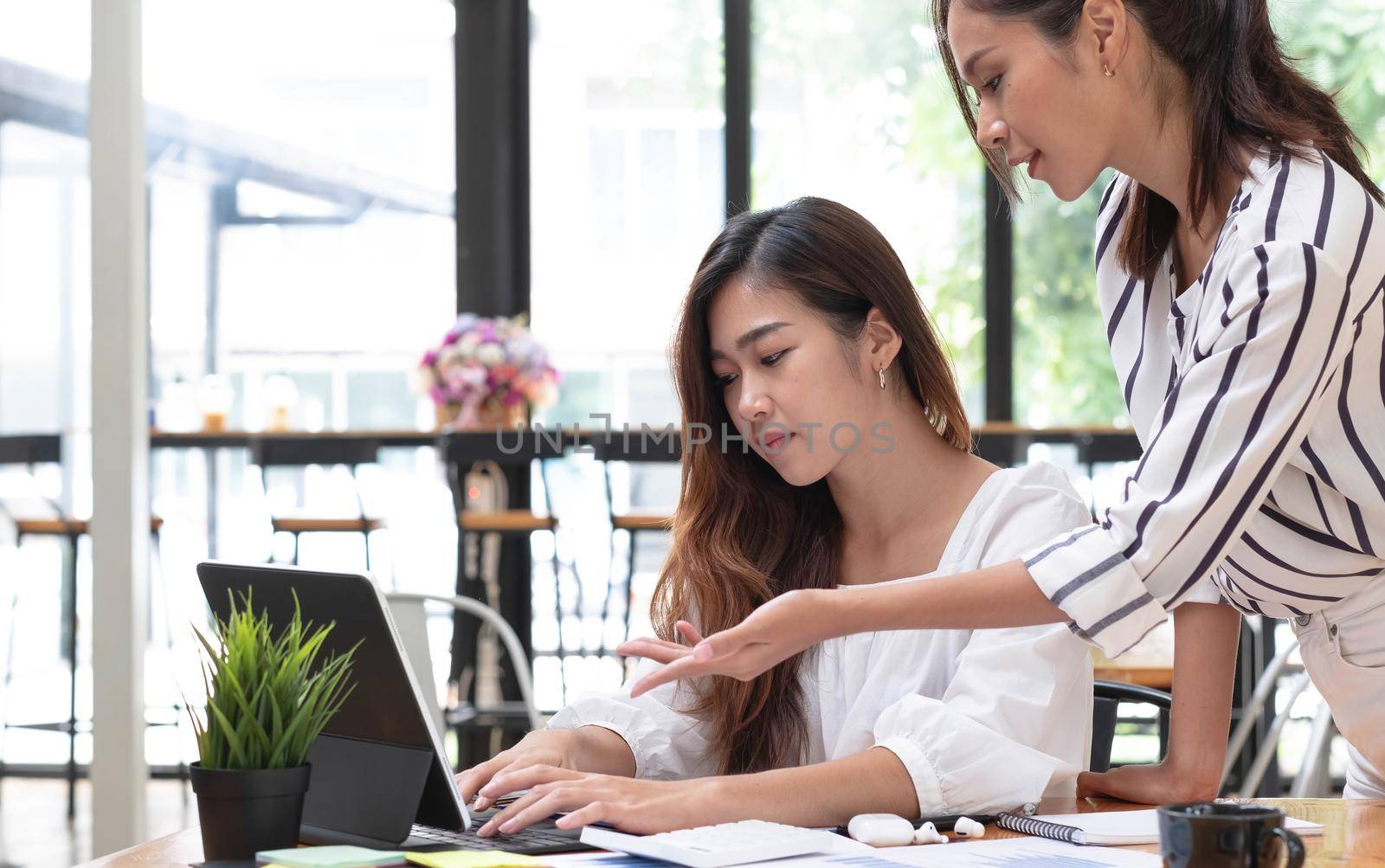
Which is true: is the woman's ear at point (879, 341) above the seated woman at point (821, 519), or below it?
above

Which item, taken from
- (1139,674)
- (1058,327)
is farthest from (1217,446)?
(1058,327)

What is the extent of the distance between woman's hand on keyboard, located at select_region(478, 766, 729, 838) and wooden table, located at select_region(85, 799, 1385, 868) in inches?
8.4

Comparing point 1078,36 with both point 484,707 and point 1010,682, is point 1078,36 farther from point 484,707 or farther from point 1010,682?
point 484,707

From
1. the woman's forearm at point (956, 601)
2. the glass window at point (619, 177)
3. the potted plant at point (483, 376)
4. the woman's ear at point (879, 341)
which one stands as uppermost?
the glass window at point (619, 177)

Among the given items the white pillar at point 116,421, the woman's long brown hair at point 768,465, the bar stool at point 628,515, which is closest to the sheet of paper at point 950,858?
the woman's long brown hair at point 768,465

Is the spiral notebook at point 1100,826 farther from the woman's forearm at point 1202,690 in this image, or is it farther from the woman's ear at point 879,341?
the woman's ear at point 879,341

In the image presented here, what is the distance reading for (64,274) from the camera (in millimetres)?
3279

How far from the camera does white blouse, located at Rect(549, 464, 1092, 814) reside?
1169 millimetres

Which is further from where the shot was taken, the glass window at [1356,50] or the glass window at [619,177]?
the glass window at [619,177]

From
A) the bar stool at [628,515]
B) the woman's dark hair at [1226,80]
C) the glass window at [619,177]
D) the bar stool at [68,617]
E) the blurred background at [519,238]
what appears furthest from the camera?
the glass window at [619,177]

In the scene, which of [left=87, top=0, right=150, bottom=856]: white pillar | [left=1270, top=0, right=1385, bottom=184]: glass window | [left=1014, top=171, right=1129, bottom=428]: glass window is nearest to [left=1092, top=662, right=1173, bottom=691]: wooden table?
[left=87, top=0, right=150, bottom=856]: white pillar

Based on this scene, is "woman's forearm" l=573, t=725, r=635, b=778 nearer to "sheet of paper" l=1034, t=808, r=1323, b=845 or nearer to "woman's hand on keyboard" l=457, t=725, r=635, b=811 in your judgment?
"woman's hand on keyboard" l=457, t=725, r=635, b=811

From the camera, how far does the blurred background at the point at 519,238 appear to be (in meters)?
5.54

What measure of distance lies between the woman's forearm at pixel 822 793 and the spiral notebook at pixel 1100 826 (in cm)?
9
